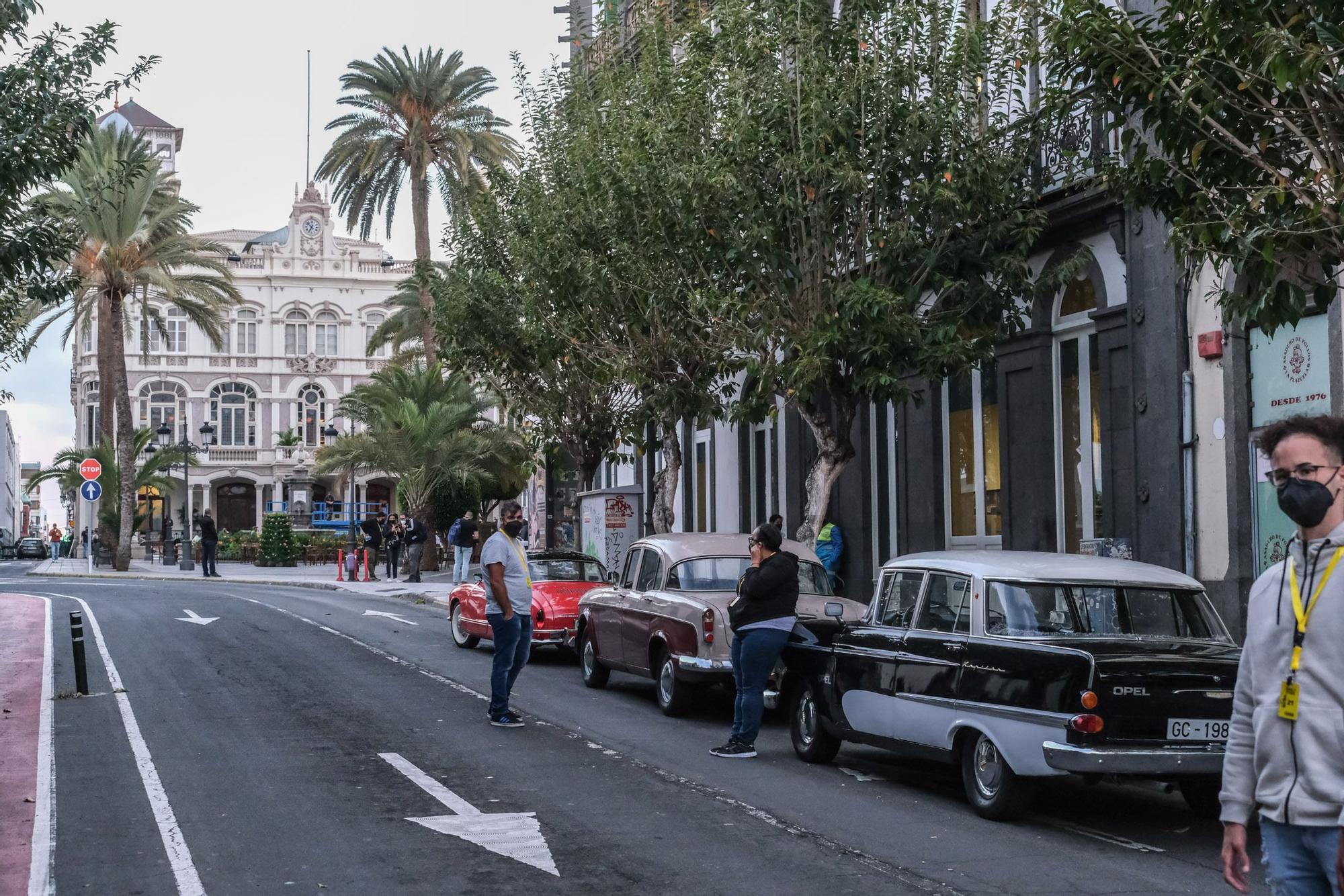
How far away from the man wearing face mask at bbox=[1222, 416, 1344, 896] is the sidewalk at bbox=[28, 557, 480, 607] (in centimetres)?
2583

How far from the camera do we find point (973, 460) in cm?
2125

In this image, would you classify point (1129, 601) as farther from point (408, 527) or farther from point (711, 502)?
point (408, 527)

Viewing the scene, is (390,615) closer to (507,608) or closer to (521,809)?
(507,608)

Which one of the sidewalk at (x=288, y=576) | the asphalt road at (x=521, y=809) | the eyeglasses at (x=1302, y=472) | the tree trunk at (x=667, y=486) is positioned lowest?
the asphalt road at (x=521, y=809)

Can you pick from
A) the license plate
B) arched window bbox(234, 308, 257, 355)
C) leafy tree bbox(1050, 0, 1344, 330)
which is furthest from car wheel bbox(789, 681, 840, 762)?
arched window bbox(234, 308, 257, 355)

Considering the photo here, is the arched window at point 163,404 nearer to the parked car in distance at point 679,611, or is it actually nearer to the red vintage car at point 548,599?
the red vintage car at point 548,599

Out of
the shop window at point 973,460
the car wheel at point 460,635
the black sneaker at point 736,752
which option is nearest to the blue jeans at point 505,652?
the black sneaker at point 736,752

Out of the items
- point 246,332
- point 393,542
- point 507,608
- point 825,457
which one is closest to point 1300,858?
point 507,608

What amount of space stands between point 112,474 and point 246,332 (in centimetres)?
3107

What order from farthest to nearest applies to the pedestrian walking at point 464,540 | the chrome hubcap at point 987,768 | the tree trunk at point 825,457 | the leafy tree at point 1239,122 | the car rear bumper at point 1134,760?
the pedestrian walking at point 464,540 < the tree trunk at point 825,457 < the chrome hubcap at point 987,768 < the leafy tree at point 1239,122 < the car rear bumper at point 1134,760

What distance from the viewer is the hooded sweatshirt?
3607 mm

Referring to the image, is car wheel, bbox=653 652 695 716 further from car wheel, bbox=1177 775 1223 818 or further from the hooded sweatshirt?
the hooded sweatshirt

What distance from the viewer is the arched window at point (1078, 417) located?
60.6ft

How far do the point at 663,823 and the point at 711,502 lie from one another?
74.2ft
